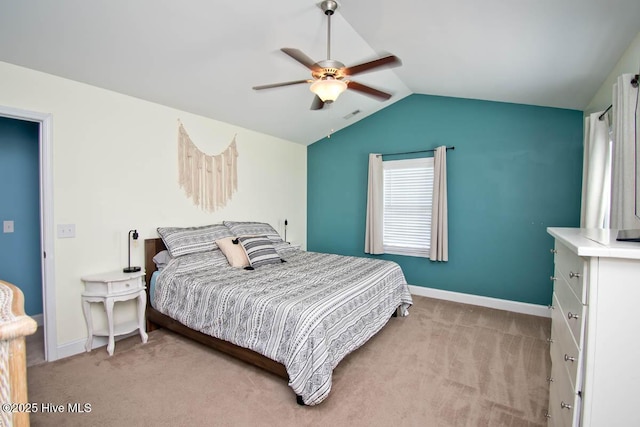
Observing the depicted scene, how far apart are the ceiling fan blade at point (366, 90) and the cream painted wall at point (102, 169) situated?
1877 mm

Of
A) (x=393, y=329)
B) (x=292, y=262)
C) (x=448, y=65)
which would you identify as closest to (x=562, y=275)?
(x=393, y=329)

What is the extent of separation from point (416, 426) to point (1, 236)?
4.40 metres

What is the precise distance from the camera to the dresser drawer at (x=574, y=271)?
3.55 ft

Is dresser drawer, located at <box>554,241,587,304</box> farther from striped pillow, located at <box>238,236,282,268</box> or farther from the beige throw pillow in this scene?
the beige throw pillow

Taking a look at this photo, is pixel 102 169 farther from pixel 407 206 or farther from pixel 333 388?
pixel 407 206

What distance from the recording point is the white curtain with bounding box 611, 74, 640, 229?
68.7 inches

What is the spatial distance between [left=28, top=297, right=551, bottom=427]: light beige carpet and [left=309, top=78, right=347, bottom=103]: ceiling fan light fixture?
2.19 metres

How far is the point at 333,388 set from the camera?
2256 mm

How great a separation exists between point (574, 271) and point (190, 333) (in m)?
2.92

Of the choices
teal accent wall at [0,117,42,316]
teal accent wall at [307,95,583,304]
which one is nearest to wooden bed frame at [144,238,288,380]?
teal accent wall at [0,117,42,316]

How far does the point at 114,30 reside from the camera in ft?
7.28

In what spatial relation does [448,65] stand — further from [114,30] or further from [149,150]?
[149,150]

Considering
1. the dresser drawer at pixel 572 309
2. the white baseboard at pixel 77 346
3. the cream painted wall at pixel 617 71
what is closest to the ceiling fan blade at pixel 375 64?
the cream painted wall at pixel 617 71

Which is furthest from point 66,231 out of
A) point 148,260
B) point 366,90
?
point 366,90
